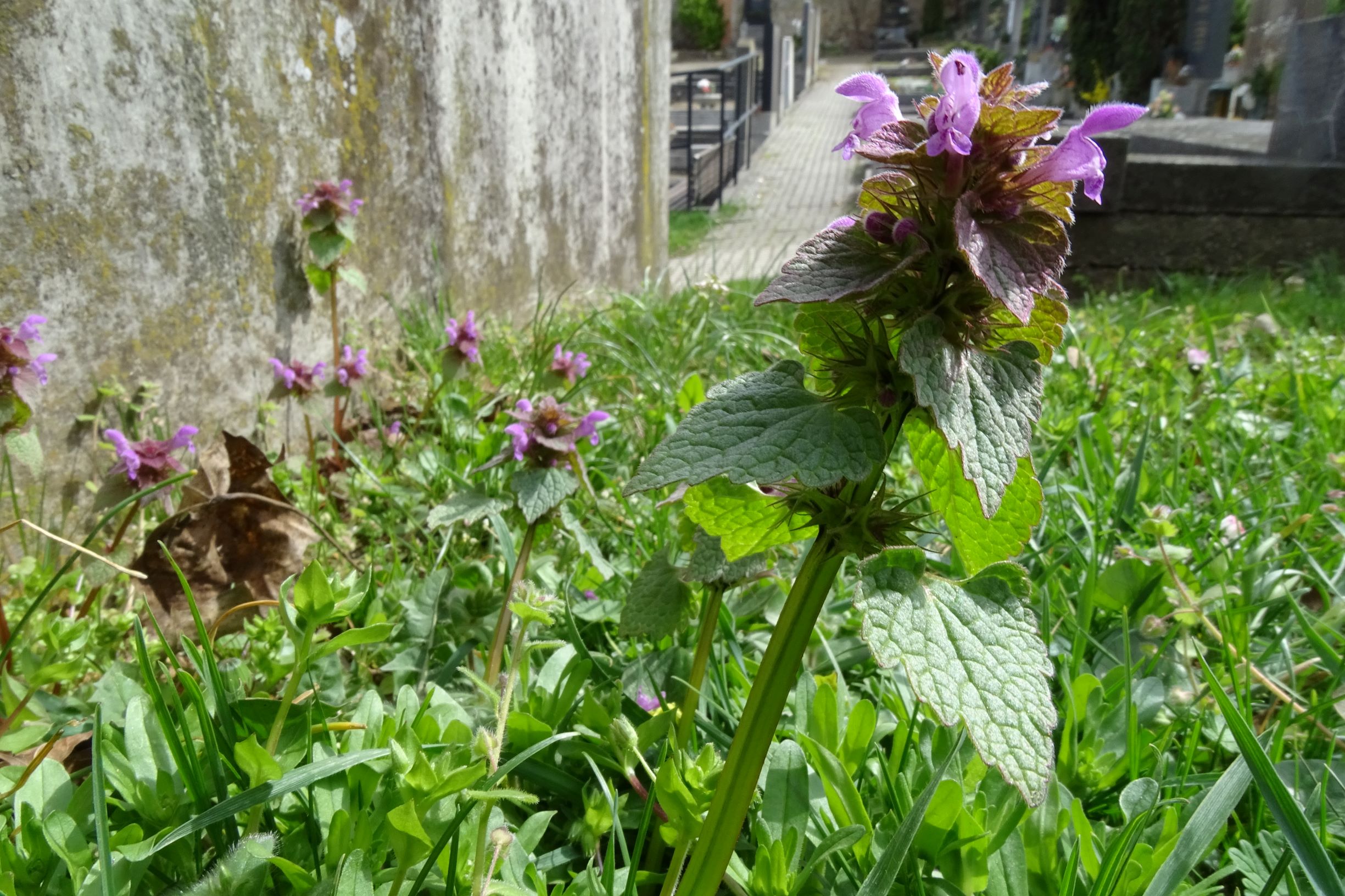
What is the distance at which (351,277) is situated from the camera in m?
2.25

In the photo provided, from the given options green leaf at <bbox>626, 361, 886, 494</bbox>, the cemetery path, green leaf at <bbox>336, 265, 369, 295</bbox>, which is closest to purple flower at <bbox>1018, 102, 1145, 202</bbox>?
green leaf at <bbox>626, 361, 886, 494</bbox>

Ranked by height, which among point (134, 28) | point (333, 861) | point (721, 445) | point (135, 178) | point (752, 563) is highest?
point (134, 28)

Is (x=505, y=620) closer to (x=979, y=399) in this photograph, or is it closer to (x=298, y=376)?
(x=979, y=399)

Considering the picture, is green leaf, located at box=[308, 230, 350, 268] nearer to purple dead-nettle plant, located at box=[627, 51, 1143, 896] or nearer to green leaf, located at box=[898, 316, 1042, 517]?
purple dead-nettle plant, located at box=[627, 51, 1143, 896]

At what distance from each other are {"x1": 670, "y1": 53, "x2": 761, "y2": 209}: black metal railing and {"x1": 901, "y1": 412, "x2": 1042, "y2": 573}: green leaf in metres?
8.82

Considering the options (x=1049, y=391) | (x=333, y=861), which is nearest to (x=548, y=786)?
(x=333, y=861)

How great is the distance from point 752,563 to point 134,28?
Result: 1611 millimetres

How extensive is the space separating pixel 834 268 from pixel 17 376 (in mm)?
1335

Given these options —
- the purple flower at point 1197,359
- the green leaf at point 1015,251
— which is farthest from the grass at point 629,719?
the purple flower at point 1197,359

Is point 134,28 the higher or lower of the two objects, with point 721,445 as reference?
higher

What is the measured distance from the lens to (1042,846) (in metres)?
0.94

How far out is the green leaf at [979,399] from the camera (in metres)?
0.63

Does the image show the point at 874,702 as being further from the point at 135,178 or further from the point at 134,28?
the point at 134,28

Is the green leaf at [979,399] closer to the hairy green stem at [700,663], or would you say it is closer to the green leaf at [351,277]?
the hairy green stem at [700,663]
